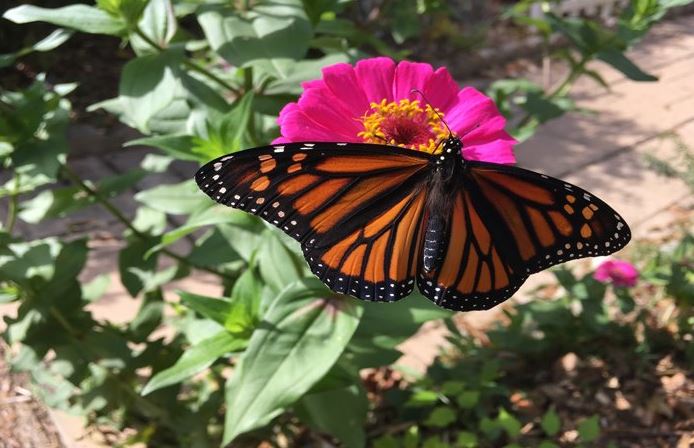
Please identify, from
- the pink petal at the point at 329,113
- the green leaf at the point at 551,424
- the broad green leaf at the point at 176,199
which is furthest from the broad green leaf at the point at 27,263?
the green leaf at the point at 551,424

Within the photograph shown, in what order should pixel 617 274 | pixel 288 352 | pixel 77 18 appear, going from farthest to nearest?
pixel 617 274
pixel 77 18
pixel 288 352

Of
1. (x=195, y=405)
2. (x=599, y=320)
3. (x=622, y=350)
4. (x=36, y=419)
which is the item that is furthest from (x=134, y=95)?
(x=622, y=350)

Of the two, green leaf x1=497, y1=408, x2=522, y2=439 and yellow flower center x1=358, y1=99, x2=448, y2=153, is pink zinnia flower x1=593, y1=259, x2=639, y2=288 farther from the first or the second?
yellow flower center x1=358, y1=99, x2=448, y2=153

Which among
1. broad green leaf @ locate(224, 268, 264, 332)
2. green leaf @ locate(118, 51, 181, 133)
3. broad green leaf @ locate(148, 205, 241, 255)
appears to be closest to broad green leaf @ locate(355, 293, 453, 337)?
broad green leaf @ locate(224, 268, 264, 332)

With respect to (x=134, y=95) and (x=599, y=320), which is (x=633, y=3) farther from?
(x=134, y=95)

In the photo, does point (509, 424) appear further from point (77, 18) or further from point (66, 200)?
point (77, 18)

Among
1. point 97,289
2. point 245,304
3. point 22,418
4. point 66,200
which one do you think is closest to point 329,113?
point 245,304

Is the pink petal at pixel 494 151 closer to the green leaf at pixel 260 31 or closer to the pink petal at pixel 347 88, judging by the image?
the pink petal at pixel 347 88
